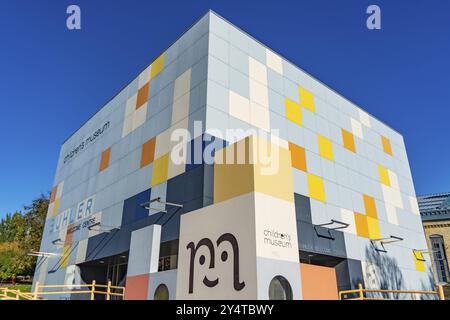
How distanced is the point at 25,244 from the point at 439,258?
52128 millimetres

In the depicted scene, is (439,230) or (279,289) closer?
(279,289)

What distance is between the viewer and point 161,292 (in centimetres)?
1343

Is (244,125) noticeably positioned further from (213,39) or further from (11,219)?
(11,219)

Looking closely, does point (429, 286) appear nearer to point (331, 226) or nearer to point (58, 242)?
point (331, 226)

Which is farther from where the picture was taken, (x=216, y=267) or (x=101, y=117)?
(x=101, y=117)

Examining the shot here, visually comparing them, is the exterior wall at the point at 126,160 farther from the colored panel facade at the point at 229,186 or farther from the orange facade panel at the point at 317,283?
the orange facade panel at the point at 317,283

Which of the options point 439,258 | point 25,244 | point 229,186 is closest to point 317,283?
point 229,186

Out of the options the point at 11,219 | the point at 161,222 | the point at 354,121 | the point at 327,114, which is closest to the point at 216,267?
the point at 161,222

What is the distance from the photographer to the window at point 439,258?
109 feet

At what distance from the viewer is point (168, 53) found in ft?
72.4

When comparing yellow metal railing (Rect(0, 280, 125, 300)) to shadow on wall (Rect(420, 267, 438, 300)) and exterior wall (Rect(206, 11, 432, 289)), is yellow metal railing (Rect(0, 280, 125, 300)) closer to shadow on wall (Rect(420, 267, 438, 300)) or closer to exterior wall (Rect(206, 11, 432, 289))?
exterior wall (Rect(206, 11, 432, 289))

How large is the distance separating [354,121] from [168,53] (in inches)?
573

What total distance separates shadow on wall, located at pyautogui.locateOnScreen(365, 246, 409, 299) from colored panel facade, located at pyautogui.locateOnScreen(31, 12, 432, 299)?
0.09 meters
